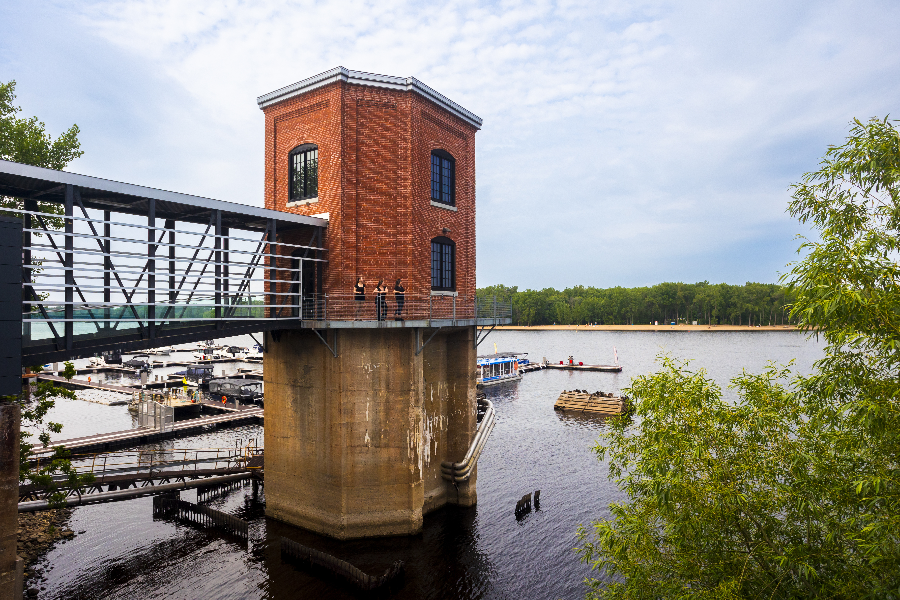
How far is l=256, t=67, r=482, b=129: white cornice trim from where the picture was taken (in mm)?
22875

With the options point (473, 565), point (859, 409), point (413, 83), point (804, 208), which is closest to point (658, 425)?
point (859, 409)

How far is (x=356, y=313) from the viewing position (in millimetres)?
22688

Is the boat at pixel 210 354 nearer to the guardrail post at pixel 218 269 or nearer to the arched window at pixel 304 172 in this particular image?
the arched window at pixel 304 172

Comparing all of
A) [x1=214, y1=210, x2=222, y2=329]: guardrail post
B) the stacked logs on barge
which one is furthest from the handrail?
the stacked logs on barge

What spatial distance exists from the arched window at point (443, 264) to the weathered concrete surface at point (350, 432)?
173 inches

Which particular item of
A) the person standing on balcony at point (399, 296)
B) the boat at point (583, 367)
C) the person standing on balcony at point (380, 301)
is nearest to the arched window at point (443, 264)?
the person standing on balcony at point (399, 296)

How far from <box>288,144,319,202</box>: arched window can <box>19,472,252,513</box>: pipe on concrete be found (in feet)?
49.5

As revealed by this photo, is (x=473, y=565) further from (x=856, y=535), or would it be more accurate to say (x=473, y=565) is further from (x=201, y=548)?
(x=856, y=535)

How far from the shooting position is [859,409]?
29.9 feet

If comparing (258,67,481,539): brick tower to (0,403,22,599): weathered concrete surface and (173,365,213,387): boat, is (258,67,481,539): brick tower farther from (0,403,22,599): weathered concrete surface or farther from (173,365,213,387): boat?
(173,365,213,387): boat

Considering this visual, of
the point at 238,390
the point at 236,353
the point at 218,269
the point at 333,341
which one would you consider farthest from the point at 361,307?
the point at 236,353

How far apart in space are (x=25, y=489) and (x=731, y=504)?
2735cm

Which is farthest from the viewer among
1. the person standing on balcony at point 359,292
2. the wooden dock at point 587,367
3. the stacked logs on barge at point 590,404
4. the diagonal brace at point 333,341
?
the wooden dock at point 587,367

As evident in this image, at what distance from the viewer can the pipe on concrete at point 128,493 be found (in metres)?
21.5
